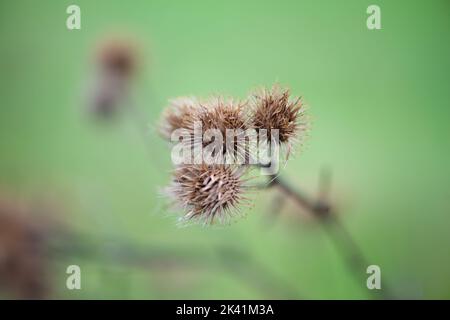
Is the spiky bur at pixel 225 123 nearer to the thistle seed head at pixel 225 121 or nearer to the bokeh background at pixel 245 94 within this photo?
the thistle seed head at pixel 225 121

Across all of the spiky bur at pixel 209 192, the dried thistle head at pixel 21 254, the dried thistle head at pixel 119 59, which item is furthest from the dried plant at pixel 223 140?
the dried thistle head at pixel 119 59

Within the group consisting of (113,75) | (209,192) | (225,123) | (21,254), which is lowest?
(21,254)

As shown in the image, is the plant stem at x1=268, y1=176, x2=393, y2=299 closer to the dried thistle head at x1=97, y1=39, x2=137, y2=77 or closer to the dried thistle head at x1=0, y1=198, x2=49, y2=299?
the dried thistle head at x1=0, y1=198, x2=49, y2=299

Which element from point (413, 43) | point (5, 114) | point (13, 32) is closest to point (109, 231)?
point (5, 114)

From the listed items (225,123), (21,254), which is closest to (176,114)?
(225,123)

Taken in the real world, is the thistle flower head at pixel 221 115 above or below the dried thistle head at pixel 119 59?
below

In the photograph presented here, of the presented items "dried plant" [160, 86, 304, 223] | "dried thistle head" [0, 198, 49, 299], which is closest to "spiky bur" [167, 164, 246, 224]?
"dried plant" [160, 86, 304, 223]

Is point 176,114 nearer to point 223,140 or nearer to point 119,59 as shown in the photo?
point 223,140

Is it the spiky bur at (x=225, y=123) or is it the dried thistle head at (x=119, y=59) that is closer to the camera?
the spiky bur at (x=225, y=123)

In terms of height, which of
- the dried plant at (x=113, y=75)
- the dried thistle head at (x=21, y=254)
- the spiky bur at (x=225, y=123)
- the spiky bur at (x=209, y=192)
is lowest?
the dried thistle head at (x=21, y=254)
